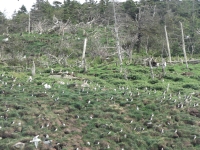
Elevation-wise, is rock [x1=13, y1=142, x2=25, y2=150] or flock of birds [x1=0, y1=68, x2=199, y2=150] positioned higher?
flock of birds [x1=0, y1=68, x2=199, y2=150]

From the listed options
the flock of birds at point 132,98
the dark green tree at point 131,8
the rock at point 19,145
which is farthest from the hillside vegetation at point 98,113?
the dark green tree at point 131,8

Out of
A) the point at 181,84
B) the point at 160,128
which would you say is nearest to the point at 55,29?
the point at 181,84

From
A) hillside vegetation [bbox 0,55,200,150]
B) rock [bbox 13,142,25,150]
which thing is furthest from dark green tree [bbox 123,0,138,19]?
rock [bbox 13,142,25,150]

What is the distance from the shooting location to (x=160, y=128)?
1666cm

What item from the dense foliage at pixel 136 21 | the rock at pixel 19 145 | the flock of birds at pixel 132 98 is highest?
Result: the dense foliage at pixel 136 21

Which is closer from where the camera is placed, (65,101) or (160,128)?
(160,128)

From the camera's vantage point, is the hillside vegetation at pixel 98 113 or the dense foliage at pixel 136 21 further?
the dense foliage at pixel 136 21

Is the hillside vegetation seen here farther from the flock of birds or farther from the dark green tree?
the dark green tree

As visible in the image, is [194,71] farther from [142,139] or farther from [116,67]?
[142,139]

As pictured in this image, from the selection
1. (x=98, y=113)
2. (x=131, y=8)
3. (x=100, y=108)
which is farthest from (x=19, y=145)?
(x=131, y=8)

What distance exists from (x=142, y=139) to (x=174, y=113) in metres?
3.64

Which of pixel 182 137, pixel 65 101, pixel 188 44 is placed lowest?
pixel 182 137

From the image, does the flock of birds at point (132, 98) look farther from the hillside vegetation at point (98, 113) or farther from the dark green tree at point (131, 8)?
the dark green tree at point (131, 8)

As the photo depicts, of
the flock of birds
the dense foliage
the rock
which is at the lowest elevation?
the rock
